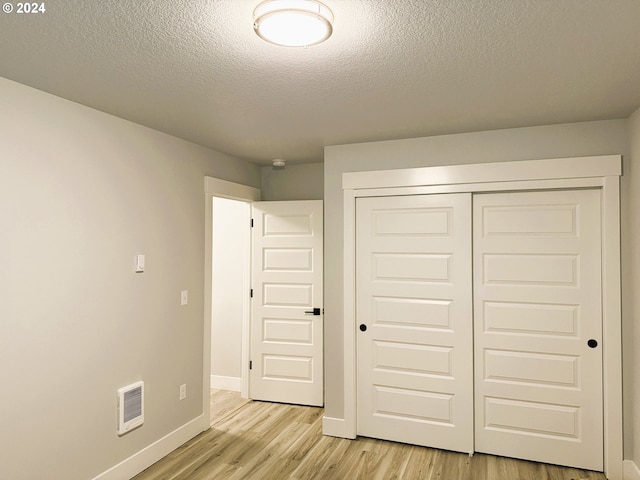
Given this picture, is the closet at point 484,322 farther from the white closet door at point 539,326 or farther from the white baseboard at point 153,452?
the white baseboard at point 153,452

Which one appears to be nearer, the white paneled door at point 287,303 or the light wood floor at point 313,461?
the light wood floor at point 313,461

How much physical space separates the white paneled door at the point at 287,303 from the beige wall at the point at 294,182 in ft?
0.94

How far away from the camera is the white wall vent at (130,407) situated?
9.46 ft

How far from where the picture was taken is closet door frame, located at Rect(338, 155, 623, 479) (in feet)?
9.60

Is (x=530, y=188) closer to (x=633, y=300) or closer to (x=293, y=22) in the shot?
(x=633, y=300)

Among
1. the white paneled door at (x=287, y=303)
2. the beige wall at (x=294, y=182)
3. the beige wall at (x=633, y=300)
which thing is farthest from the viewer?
the beige wall at (x=294, y=182)

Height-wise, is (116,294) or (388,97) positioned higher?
(388,97)

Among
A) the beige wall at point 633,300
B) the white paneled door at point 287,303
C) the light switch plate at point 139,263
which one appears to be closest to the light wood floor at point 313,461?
the beige wall at point 633,300

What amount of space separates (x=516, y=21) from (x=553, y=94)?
3.27 feet

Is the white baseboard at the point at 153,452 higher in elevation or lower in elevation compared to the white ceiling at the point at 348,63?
lower

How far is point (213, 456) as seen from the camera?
3287 millimetres

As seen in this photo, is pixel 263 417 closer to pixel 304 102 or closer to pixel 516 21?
pixel 304 102

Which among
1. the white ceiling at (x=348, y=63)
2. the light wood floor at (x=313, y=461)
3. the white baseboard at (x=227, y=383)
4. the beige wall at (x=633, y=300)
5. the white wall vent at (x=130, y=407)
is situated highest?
the white ceiling at (x=348, y=63)

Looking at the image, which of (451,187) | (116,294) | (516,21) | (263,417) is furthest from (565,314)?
(116,294)
